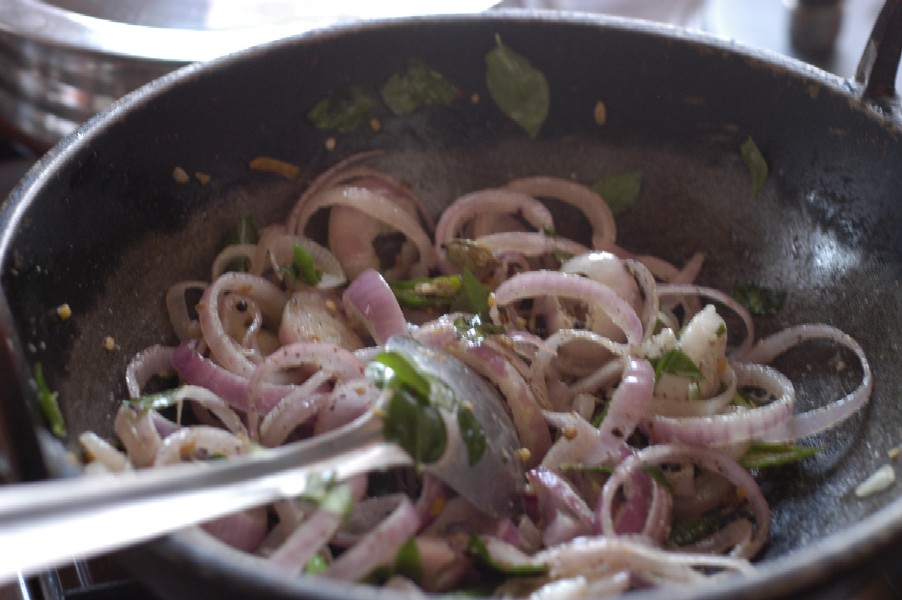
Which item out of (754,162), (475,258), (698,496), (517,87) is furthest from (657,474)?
(517,87)

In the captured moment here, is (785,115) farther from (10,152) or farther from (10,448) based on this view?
(10,152)

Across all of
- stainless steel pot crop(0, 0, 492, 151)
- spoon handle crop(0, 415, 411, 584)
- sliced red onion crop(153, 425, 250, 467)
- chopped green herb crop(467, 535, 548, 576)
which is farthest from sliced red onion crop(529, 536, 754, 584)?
stainless steel pot crop(0, 0, 492, 151)

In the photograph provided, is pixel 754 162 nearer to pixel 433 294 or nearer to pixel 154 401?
pixel 433 294

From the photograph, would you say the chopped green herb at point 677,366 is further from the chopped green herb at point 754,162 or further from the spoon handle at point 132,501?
the spoon handle at point 132,501

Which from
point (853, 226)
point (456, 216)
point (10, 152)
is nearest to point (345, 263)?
point (456, 216)

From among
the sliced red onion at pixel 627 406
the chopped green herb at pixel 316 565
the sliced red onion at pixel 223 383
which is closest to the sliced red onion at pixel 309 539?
the chopped green herb at pixel 316 565

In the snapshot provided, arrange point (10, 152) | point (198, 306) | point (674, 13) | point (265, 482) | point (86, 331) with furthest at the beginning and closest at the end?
point (674, 13)
point (10, 152)
point (198, 306)
point (86, 331)
point (265, 482)

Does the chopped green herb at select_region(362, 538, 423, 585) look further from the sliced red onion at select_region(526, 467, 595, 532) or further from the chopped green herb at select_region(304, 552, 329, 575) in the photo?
the sliced red onion at select_region(526, 467, 595, 532)
